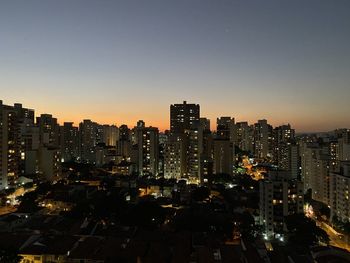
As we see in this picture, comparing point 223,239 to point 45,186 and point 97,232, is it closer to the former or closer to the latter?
point 97,232

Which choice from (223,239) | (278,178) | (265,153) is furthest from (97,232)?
(265,153)

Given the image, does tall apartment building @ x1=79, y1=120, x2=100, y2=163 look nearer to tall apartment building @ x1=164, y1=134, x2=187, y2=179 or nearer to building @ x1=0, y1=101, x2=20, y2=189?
tall apartment building @ x1=164, y1=134, x2=187, y2=179

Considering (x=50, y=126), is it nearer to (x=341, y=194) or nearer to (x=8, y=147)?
(x=8, y=147)

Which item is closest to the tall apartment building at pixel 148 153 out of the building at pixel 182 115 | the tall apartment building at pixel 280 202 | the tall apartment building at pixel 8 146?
the building at pixel 182 115

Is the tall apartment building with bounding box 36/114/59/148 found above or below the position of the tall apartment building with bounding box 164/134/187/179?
above

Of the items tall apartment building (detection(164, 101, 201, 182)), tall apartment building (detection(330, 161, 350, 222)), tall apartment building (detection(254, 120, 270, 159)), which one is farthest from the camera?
tall apartment building (detection(254, 120, 270, 159))

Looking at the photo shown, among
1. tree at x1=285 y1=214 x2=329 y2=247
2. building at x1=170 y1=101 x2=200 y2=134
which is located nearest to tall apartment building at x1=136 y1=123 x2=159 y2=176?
building at x1=170 y1=101 x2=200 y2=134

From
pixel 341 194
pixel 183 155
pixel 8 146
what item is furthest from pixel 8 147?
pixel 341 194

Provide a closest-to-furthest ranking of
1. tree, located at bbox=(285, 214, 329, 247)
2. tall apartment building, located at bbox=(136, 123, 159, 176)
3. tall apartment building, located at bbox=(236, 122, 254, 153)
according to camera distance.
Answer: tree, located at bbox=(285, 214, 329, 247), tall apartment building, located at bbox=(136, 123, 159, 176), tall apartment building, located at bbox=(236, 122, 254, 153)

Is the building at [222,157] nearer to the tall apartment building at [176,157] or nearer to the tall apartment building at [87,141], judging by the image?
the tall apartment building at [176,157]

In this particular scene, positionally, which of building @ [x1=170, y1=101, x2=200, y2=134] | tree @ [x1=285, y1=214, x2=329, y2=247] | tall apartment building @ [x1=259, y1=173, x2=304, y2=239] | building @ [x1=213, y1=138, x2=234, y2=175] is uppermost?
building @ [x1=170, y1=101, x2=200, y2=134]

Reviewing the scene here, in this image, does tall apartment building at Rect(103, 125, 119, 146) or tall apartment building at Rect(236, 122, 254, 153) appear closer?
tall apartment building at Rect(103, 125, 119, 146)
